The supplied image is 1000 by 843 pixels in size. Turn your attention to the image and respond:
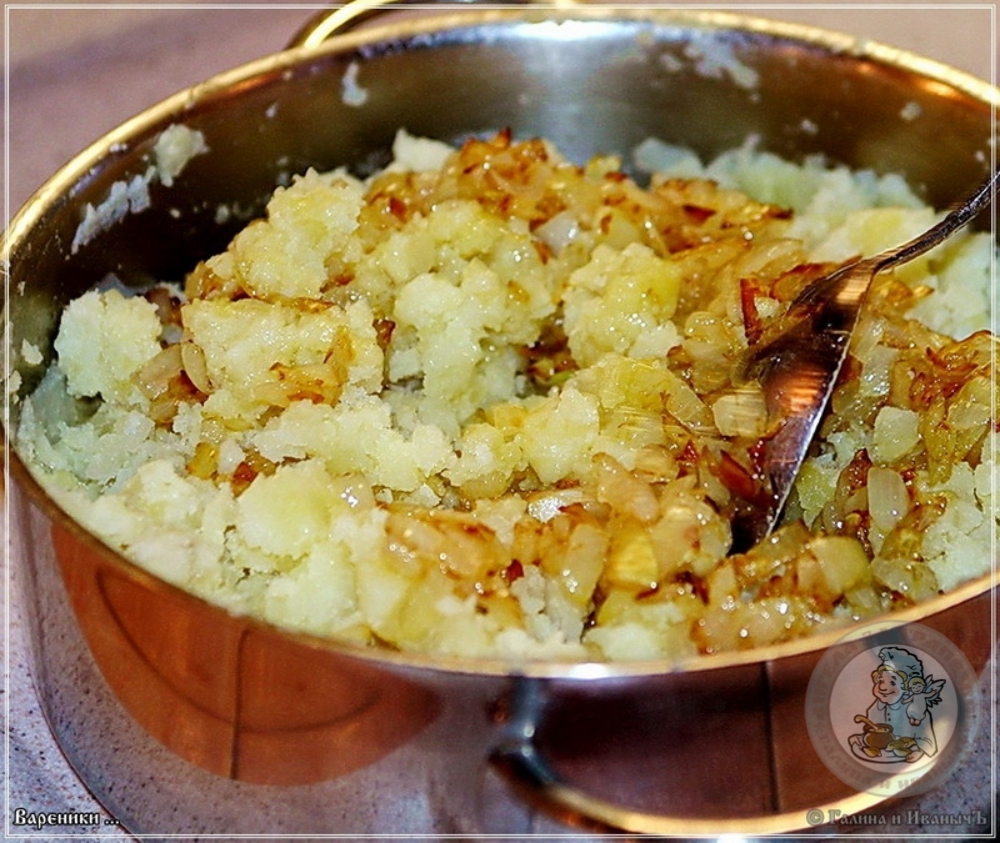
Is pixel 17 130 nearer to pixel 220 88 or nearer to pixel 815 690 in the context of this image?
pixel 220 88

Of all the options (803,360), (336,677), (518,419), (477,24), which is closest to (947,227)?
(803,360)

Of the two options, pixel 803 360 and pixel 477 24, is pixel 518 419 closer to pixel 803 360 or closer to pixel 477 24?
pixel 803 360

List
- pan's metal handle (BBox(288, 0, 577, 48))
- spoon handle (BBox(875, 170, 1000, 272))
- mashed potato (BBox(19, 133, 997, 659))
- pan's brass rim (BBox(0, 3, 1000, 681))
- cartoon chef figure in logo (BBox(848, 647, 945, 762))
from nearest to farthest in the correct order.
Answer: pan's brass rim (BBox(0, 3, 1000, 681))
cartoon chef figure in logo (BBox(848, 647, 945, 762))
mashed potato (BBox(19, 133, 997, 659))
spoon handle (BBox(875, 170, 1000, 272))
pan's metal handle (BBox(288, 0, 577, 48))

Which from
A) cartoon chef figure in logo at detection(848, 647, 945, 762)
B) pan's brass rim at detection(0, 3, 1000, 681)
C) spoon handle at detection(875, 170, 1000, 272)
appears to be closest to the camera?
pan's brass rim at detection(0, 3, 1000, 681)

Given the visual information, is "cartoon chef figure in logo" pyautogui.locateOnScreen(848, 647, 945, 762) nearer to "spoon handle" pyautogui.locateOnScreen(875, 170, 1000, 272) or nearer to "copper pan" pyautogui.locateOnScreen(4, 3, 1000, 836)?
Answer: "copper pan" pyautogui.locateOnScreen(4, 3, 1000, 836)

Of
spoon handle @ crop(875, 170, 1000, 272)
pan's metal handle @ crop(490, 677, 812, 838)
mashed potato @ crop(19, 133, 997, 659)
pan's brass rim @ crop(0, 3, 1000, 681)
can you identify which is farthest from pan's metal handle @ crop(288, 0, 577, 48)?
pan's metal handle @ crop(490, 677, 812, 838)
